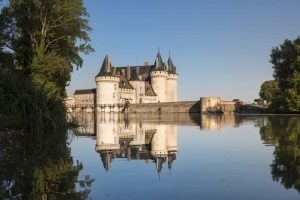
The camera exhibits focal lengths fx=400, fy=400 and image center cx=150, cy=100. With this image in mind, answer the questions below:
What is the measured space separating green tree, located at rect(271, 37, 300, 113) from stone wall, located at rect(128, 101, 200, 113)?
2991 cm

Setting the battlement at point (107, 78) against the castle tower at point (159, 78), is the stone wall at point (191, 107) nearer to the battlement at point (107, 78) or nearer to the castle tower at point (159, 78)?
the battlement at point (107, 78)

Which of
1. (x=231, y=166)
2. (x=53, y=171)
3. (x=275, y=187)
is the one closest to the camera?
(x=275, y=187)

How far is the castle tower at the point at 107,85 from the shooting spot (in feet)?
287

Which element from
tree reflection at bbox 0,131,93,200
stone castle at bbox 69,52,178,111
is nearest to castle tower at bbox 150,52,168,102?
stone castle at bbox 69,52,178,111

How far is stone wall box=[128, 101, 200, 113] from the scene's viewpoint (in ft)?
247

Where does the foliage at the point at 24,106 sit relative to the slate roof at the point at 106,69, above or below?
below

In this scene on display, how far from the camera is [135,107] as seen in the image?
8300cm

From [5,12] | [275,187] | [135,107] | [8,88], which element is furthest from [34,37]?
[135,107]

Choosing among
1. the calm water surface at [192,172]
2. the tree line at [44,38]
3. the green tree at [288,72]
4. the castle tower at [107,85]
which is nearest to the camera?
the calm water surface at [192,172]

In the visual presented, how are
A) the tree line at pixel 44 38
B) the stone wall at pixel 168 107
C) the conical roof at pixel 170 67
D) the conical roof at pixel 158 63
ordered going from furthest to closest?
1. the conical roof at pixel 170 67
2. the conical roof at pixel 158 63
3. the stone wall at pixel 168 107
4. the tree line at pixel 44 38

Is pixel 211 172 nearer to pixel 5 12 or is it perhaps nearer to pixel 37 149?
pixel 37 149

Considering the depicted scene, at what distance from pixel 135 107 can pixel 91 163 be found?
7565cm

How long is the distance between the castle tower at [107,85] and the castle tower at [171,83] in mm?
15824

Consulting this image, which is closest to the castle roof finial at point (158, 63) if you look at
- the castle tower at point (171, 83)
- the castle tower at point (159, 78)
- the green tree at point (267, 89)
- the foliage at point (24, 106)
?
the castle tower at point (159, 78)
